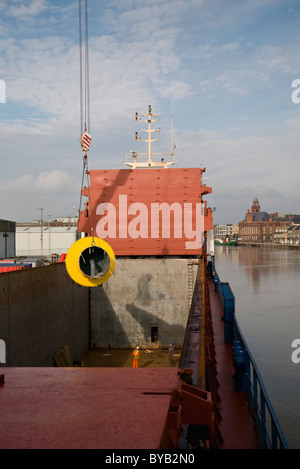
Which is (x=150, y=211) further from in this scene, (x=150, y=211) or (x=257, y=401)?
(x=257, y=401)

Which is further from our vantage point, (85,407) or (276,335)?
(276,335)

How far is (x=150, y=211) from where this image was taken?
2312 cm

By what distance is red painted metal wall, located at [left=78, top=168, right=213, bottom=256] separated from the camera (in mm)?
22859

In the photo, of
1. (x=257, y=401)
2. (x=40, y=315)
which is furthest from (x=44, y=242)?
(x=257, y=401)

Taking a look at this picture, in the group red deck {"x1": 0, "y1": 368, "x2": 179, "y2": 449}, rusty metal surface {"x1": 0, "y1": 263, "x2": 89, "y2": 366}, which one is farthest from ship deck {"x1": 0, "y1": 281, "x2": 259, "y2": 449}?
rusty metal surface {"x1": 0, "y1": 263, "x2": 89, "y2": 366}

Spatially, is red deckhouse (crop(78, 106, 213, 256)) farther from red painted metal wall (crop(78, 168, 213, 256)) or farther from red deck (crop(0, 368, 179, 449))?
red deck (crop(0, 368, 179, 449))

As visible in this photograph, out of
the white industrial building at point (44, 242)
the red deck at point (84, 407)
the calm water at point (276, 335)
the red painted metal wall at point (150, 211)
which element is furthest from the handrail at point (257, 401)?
the white industrial building at point (44, 242)

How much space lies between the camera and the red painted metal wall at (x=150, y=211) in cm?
2286

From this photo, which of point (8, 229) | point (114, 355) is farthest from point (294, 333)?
point (8, 229)

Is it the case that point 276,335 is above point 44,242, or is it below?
below

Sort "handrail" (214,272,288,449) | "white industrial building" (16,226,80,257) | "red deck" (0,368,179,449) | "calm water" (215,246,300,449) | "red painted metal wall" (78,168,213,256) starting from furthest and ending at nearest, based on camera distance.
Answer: "white industrial building" (16,226,80,257) < "red painted metal wall" (78,168,213,256) < "calm water" (215,246,300,449) < "handrail" (214,272,288,449) < "red deck" (0,368,179,449)

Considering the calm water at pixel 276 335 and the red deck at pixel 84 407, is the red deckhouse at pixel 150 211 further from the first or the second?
the red deck at pixel 84 407

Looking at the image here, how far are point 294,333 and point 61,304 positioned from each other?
19109 millimetres

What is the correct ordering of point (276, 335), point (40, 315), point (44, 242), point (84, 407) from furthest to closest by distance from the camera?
1. point (44, 242)
2. point (276, 335)
3. point (40, 315)
4. point (84, 407)
